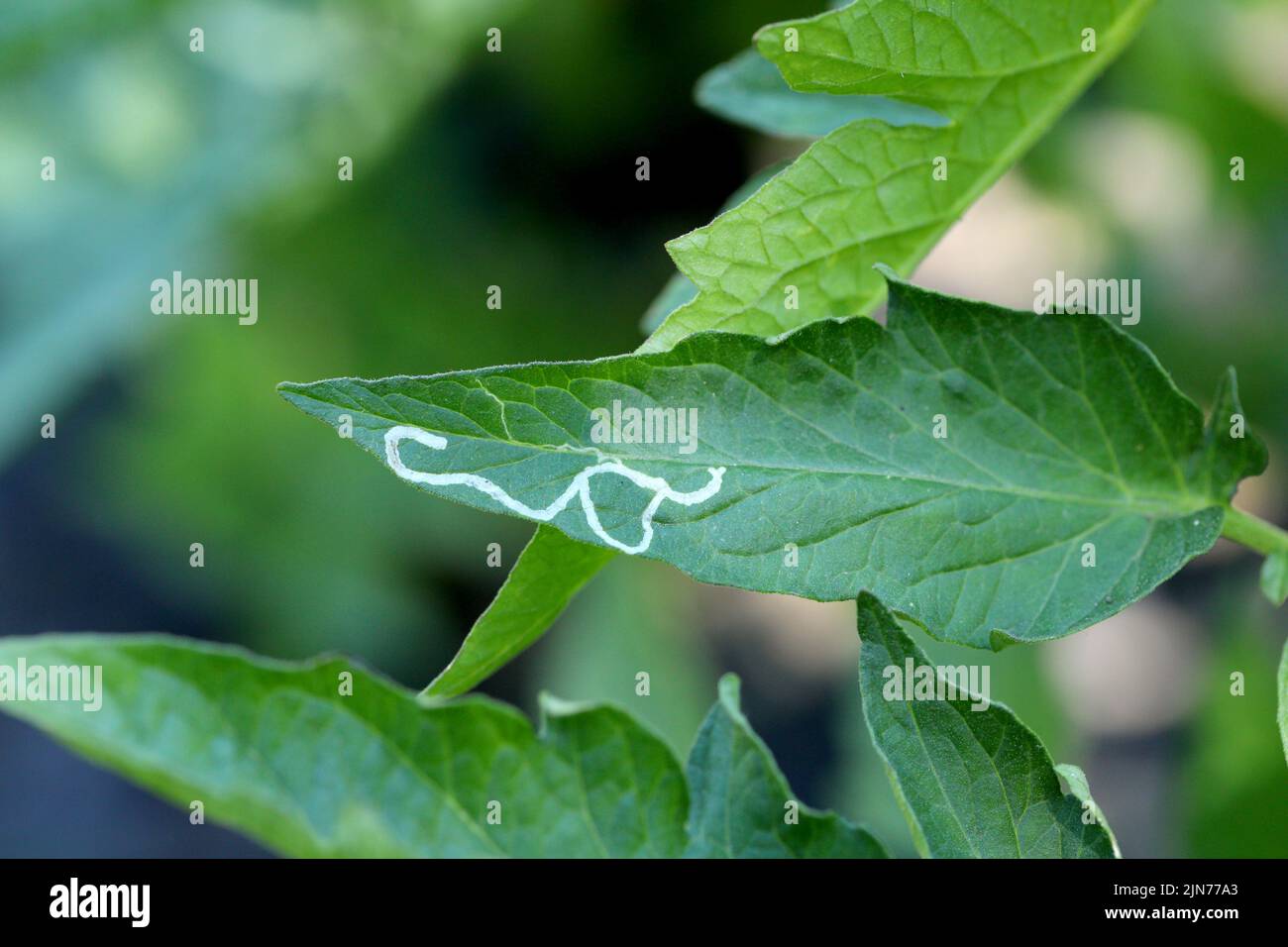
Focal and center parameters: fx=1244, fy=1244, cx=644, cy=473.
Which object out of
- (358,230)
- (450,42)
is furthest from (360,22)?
(358,230)

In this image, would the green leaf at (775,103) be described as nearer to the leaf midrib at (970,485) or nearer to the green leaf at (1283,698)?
the leaf midrib at (970,485)

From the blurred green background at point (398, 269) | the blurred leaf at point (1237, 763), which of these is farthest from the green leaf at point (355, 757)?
the blurred green background at point (398, 269)

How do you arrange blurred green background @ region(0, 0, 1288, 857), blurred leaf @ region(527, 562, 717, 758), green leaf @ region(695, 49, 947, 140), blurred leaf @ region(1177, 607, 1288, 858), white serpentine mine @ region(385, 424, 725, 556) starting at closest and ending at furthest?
white serpentine mine @ region(385, 424, 725, 556) → green leaf @ region(695, 49, 947, 140) → blurred leaf @ region(1177, 607, 1288, 858) → blurred leaf @ region(527, 562, 717, 758) → blurred green background @ region(0, 0, 1288, 857)

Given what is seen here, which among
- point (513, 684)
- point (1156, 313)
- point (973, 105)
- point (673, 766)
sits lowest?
point (513, 684)

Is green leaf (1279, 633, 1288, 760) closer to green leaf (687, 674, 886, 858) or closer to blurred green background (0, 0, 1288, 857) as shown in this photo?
green leaf (687, 674, 886, 858)

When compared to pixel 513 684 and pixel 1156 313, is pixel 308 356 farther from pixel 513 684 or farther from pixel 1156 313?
pixel 1156 313

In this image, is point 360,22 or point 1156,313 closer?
point 1156,313

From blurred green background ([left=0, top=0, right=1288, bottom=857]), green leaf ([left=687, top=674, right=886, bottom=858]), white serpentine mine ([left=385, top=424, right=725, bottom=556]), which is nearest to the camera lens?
white serpentine mine ([left=385, top=424, right=725, bottom=556])
